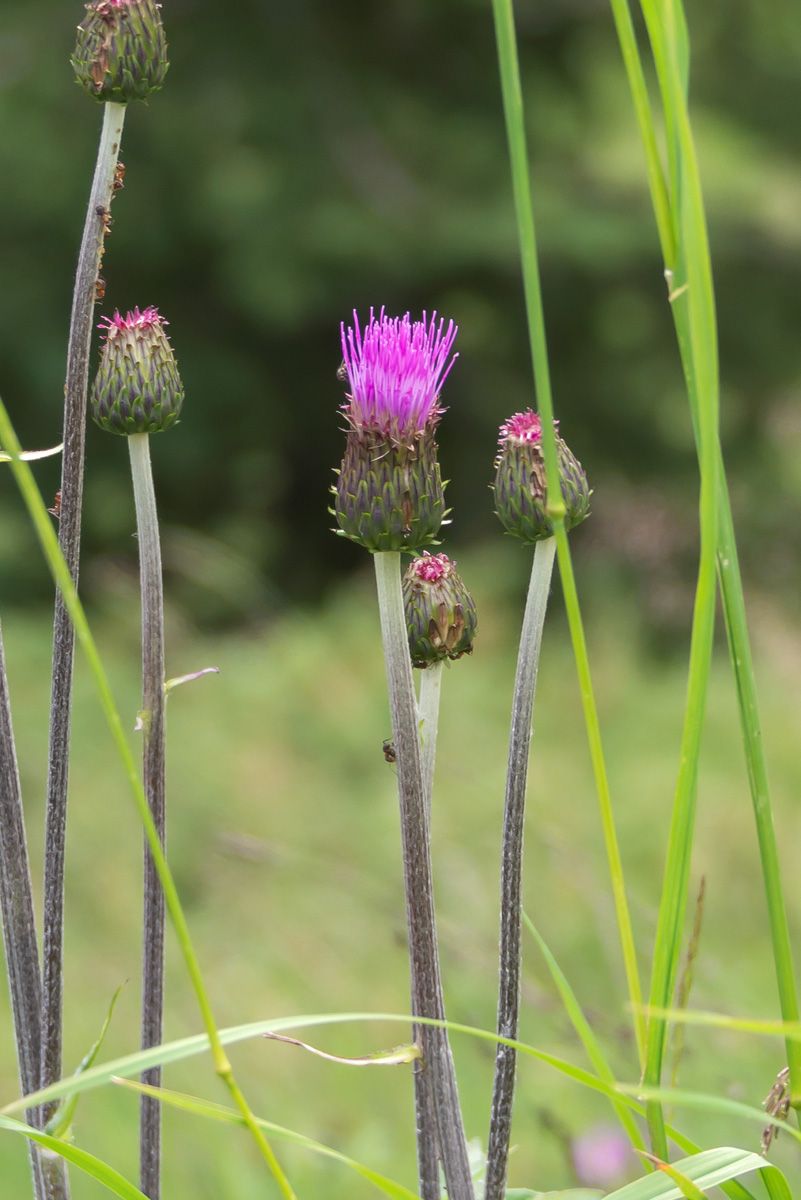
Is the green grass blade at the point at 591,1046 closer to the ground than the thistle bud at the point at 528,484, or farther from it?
closer to the ground

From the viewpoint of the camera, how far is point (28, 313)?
491cm

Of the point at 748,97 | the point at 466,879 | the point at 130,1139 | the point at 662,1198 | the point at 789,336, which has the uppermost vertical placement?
the point at 748,97

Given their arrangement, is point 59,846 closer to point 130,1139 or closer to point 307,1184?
point 307,1184

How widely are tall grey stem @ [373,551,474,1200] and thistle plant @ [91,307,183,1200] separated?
0.12m

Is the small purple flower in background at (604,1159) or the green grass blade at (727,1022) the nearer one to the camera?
the green grass blade at (727,1022)

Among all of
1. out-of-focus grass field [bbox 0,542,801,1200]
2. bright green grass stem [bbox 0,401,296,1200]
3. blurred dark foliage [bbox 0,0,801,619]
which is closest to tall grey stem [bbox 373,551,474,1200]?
bright green grass stem [bbox 0,401,296,1200]

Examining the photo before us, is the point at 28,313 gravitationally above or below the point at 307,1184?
above

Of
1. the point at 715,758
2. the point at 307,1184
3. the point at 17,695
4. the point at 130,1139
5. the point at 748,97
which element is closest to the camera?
the point at 307,1184

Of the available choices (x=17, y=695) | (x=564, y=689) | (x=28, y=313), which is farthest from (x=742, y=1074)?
(x=28, y=313)

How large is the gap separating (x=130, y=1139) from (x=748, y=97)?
4.75 meters

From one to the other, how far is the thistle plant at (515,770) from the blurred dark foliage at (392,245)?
379 centimetres

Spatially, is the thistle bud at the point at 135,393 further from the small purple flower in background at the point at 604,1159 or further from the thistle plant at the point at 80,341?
the small purple flower in background at the point at 604,1159

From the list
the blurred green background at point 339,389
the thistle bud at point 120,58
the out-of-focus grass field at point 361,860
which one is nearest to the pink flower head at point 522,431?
A: the thistle bud at point 120,58

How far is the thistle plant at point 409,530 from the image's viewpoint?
596 mm
